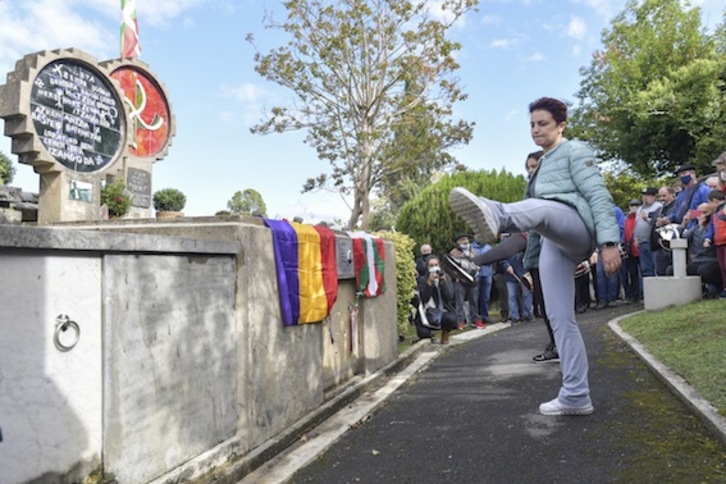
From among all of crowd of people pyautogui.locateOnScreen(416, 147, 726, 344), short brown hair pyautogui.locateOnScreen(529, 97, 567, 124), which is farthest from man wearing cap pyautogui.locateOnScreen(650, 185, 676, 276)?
short brown hair pyautogui.locateOnScreen(529, 97, 567, 124)

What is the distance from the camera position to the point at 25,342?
2492mm

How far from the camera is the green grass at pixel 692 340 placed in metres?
4.48

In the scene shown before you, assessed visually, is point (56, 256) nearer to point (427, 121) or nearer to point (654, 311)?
point (654, 311)

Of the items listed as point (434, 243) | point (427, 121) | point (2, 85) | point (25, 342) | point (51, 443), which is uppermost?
point (427, 121)

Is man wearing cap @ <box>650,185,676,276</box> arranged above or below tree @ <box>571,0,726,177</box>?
below

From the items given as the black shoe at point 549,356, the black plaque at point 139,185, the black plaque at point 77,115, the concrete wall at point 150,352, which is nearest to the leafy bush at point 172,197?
the black plaque at point 139,185

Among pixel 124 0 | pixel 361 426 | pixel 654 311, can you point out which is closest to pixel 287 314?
pixel 361 426

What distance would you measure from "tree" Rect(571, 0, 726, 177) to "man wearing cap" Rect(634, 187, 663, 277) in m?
13.8

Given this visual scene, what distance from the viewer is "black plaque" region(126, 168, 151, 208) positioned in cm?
1311

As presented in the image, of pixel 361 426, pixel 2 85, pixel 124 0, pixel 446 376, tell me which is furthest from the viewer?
pixel 124 0

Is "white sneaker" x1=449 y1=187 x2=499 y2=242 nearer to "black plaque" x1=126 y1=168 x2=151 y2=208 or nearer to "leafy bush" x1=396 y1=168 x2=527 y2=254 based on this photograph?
"black plaque" x1=126 y1=168 x2=151 y2=208

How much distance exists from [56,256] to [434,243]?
16.5 meters

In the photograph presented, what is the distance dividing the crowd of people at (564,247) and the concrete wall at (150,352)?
4.93 ft

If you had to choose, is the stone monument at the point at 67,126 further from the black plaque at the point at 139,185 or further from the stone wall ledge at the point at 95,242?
the stone wall ledge at the point at 95,242
